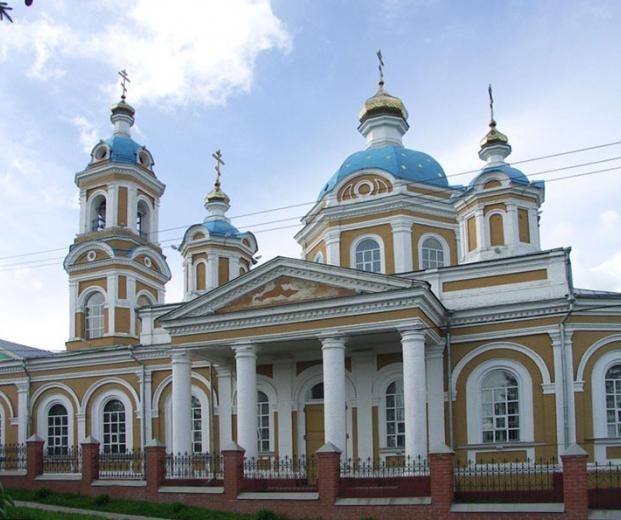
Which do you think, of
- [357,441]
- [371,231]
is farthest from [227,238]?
[357,441]

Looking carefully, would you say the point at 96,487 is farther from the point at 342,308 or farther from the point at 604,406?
the point at 604,406

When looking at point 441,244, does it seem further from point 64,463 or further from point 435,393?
point 64,463

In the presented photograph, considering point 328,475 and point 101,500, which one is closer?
point 328,475

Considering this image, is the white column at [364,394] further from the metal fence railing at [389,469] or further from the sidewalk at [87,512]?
the sidewalk at [87,512]

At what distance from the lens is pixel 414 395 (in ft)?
60.2

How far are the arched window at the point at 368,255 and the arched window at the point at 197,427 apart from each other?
7.13 m

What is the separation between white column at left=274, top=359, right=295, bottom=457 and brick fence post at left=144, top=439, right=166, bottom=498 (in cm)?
498

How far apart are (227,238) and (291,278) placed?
9360 millimetres

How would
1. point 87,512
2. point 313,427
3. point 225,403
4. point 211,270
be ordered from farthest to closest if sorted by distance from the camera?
point 211,270 < point 225,403 < point 313,427 < point 87,512

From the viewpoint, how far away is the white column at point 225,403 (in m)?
24.1

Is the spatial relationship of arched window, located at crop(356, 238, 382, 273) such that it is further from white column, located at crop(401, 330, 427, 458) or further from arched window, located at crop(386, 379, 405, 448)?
white column, located at crop(401, 330, 427, 458)

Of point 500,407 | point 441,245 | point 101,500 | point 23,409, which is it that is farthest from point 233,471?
point 23,409

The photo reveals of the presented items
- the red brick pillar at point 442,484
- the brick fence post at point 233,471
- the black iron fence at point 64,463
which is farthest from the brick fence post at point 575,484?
the black iron fence at point 64,463

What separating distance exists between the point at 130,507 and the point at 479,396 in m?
9.55
